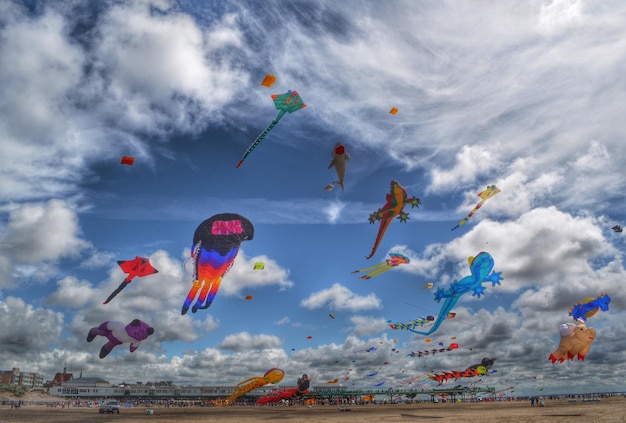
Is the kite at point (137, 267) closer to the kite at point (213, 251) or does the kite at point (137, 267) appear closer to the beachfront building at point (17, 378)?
the kite at point (213, 251)

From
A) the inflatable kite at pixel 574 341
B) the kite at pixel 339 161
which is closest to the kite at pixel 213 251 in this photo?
the kite at pixel 339 161

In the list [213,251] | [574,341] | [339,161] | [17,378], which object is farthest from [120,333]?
[17,378]

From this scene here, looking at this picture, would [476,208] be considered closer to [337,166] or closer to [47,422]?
[337,166]

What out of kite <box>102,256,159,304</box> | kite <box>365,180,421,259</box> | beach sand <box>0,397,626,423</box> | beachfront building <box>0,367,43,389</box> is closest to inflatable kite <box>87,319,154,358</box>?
kite <box>102,256,159,304</box>

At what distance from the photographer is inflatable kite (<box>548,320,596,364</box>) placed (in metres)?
29.8

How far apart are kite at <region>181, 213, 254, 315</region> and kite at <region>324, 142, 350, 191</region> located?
11.8 m

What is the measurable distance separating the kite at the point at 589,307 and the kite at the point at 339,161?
2332cm

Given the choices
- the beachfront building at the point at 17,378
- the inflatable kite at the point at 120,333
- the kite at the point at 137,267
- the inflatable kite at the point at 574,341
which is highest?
the kite at the point at 137,267

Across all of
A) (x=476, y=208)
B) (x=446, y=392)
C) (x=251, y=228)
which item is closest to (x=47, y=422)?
(x=251, y=228)

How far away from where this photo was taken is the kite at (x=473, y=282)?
31.5 m

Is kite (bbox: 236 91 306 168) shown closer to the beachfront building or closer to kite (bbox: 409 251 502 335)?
kite (bbox: 409 251 502 335)

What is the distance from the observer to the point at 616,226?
2905 cm

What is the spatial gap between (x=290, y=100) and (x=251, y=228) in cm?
1508

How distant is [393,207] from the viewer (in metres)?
27.8
